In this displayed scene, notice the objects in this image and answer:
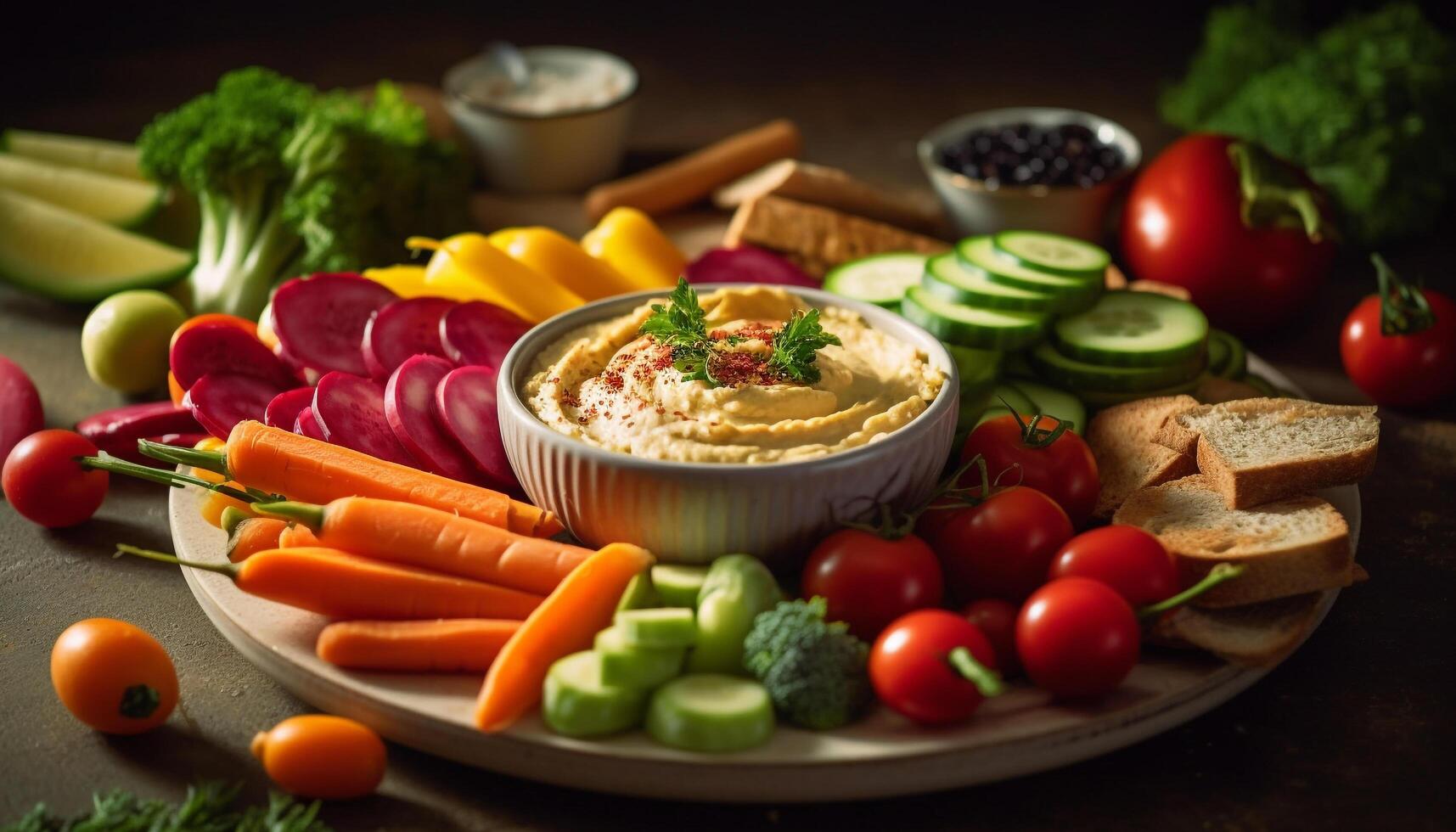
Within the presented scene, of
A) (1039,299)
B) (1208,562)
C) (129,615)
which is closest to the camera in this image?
(1208,562)

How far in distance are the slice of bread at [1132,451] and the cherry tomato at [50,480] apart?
3.06 meters

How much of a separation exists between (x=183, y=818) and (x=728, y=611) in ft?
4.10

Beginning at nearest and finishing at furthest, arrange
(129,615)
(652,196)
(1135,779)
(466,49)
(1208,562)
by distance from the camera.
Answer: (1135,779) < (1208,562) < (129,615) < (652,196) < (466,49)

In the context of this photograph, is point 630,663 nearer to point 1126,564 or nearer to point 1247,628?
point 1126,564

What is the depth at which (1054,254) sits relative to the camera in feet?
15.6

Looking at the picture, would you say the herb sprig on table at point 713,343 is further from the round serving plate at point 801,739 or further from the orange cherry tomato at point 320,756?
the orange cherry tomato at point 320,756

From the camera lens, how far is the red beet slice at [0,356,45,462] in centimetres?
450

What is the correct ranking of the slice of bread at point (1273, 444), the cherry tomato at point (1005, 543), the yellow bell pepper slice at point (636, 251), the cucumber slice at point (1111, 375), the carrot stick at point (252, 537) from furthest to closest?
the yellow bell pepper slice at point (636, 251), the cucumber slice at point (1111, 375), the slice of bread at point (1273, 444), the carrot stick at point (252, 537), the cherry tomato at point (1005, 543)

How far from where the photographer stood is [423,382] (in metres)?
4.04

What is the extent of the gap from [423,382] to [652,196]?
2.57 meters

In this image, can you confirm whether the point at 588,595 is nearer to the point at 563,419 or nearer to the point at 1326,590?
the point at 563,419

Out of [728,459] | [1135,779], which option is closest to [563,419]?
[728,459]

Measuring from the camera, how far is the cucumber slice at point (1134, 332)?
4.39 meters

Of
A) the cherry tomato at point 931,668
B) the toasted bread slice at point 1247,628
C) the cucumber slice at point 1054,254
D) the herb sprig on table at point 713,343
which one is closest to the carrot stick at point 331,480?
the herb sprig on table at point 713,343
